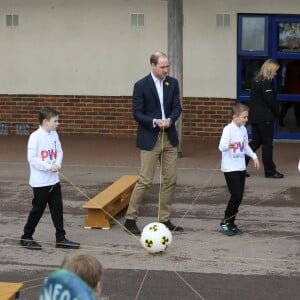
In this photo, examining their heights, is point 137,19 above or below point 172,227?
above

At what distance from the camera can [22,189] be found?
34.7ft

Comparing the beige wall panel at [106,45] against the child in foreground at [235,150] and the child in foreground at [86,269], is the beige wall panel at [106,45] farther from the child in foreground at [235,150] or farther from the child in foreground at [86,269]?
the child in foreground at [86,269]

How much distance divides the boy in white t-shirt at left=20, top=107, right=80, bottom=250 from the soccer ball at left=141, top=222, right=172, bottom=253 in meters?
0.95

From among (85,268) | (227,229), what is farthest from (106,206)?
(85,268)

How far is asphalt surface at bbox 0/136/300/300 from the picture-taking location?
6570 mm

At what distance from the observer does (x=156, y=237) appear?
22.6ft

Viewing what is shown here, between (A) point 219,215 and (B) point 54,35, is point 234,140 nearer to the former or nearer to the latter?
(A) point 219,215

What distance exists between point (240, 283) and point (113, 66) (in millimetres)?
8950

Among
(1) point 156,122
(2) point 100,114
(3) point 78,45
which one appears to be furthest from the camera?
(2) point 100,114

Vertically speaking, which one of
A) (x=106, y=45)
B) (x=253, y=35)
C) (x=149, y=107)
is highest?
(x=253, y=35)

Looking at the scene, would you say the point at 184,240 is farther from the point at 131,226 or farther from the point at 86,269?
the point at 86,269

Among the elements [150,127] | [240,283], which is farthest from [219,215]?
[240,283]

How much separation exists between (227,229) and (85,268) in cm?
505

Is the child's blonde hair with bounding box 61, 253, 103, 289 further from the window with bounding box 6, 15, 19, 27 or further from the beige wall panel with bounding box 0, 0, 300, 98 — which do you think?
the window with bounding box 6, 15, 19, 27
